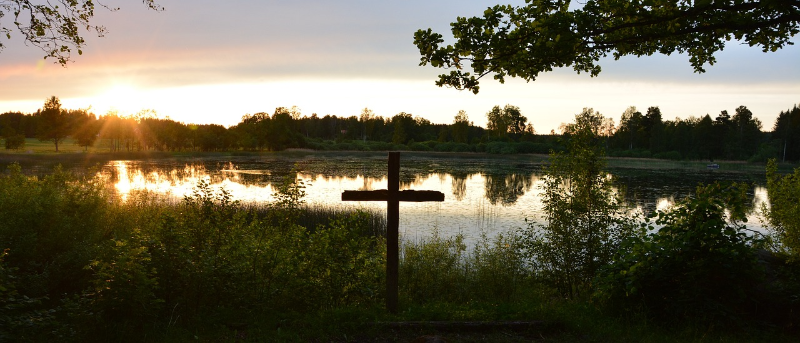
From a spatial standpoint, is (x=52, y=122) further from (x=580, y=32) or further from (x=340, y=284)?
(x=580, y=32)

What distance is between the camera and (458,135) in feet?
387

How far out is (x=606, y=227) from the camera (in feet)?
34.4

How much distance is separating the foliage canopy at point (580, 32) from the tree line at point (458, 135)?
67.9 meters

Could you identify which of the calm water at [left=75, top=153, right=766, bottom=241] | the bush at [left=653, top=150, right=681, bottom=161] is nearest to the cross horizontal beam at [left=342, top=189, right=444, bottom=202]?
the calm water at [left=75, top=153, right=766, bottom=241]

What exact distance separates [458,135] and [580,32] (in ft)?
369

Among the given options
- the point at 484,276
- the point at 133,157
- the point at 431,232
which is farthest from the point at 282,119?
the point at 484,276

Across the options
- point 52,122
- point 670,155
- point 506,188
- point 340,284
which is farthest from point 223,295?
point 670,155

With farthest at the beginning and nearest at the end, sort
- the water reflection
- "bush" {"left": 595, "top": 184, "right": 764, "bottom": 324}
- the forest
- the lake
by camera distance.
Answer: the water reflection, the lake, "bush" {"left": 595, "top": 184, "right": 764, "bottom": 324}, the forest

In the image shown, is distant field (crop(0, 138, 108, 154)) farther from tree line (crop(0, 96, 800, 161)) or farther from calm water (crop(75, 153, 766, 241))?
calm water (crop(75, 153, 766, 241))

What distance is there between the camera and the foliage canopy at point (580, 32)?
6317 millimetres

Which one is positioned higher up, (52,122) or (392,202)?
(52,122)

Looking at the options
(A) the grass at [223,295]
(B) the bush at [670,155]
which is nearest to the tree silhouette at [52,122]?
(A) the grass at [223,295]

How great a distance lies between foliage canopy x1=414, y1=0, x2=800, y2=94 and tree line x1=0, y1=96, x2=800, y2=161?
67.9 meters

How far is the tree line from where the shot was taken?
268 feet
